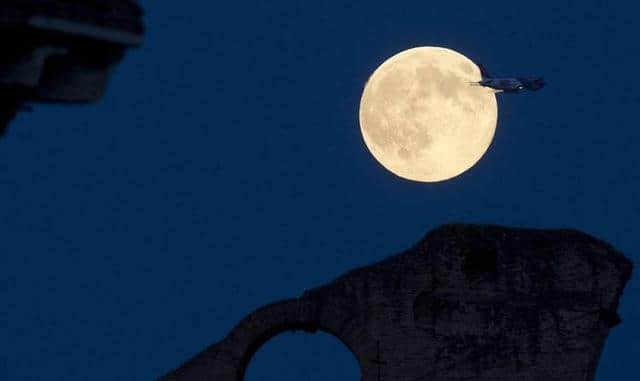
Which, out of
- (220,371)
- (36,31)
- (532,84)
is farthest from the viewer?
(532,84)

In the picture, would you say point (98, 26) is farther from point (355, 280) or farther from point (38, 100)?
point (355, 280)

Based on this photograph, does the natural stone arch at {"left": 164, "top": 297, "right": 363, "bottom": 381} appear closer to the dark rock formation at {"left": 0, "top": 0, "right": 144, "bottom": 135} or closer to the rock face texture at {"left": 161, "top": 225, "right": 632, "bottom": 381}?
the rock face texture at {"left": 161, "top": 225, "right": 632, "bottom": 381}

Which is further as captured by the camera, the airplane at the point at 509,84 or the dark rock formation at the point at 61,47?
the airplane at the point at 509,84

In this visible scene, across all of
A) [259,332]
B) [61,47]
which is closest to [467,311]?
[259,332]

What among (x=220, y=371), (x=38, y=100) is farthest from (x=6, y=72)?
(x=220, y=371)

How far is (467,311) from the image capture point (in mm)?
13617

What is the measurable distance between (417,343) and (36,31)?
10.3 m

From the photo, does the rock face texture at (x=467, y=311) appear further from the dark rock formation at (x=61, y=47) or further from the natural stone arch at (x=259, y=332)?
the dark rock formation at (x=61, y=47)

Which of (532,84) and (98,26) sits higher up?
(532,84)

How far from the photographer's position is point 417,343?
1354cm

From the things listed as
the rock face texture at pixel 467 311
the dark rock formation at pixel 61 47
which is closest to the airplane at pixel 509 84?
the rock face texture at pixel 467 311

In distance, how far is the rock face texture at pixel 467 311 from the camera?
1352cm

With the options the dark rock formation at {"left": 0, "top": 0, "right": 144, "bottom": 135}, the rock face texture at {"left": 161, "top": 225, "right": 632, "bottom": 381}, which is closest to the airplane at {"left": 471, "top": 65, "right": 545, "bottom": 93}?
the rock face texture at {"left": 161, "top": 225, "right": 632, "bottom": 381}

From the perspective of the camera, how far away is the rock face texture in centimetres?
1352
